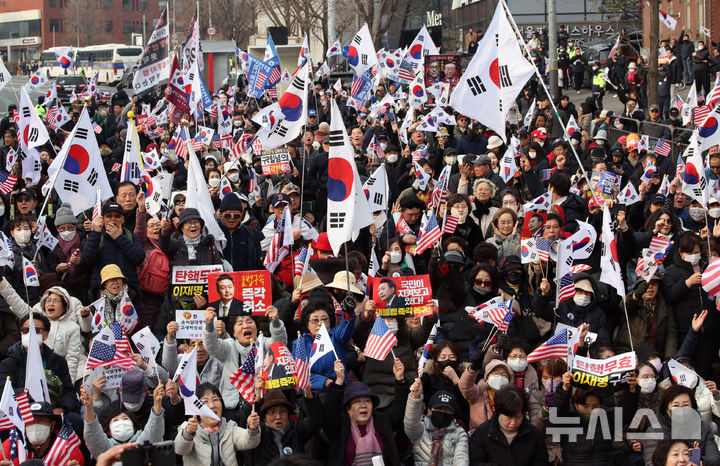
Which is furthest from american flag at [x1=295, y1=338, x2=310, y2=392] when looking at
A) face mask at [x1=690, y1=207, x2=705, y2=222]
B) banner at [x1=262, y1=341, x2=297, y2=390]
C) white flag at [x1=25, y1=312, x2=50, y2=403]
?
face mask at [x1=690, y1=207, x2=705, y2=222]

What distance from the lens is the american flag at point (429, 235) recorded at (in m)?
9.38

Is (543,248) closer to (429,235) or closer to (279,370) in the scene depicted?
(429,235)

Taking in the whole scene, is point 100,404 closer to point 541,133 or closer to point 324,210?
point 324,210

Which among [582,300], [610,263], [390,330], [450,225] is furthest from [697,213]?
[390,330]

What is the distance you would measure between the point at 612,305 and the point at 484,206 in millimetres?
2359

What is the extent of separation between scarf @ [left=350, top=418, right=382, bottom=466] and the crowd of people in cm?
1

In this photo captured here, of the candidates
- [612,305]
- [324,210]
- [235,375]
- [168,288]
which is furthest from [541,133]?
[235,375]

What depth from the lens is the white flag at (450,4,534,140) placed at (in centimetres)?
1035

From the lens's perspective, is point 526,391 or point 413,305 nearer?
point 526,391

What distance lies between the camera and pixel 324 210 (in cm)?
1340

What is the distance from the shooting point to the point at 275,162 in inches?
525

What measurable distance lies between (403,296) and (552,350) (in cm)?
123

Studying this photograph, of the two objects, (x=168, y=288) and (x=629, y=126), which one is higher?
(x=629, y=126)

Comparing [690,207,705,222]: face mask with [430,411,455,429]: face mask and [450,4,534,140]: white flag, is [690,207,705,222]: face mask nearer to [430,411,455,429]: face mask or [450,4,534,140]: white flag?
[450,4,534,140]: white flag
